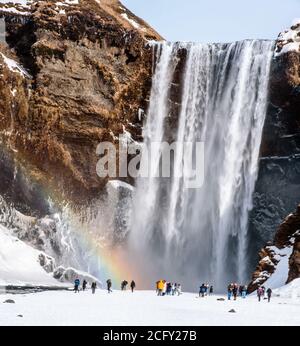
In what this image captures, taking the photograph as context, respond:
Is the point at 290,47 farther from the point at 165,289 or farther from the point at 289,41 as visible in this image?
the point at 165,289

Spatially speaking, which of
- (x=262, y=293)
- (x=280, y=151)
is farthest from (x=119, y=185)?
(x=262, y=293)

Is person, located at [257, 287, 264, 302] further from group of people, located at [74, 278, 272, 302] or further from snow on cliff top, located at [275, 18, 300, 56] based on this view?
snow on cliff top, located at [275, 18, 300, 56]

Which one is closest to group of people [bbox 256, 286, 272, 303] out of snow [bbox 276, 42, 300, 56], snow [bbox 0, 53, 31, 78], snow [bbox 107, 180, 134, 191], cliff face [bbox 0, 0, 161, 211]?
snow [bbox 107, 180, 134, 191]

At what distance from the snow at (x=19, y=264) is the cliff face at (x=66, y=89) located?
5.45 meters

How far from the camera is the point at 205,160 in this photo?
6800 cm

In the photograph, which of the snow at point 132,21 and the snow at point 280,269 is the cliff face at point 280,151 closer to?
the snow at point 280,269

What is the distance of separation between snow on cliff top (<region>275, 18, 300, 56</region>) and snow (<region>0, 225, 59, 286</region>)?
31.5m

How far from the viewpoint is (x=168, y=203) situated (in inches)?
2672

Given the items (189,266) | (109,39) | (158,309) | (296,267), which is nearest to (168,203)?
(189,266)

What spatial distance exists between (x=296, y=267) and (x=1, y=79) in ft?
116

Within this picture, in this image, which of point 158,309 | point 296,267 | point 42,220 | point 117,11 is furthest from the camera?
point 117,11

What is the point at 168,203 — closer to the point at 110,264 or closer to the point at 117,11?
the point at 110,264

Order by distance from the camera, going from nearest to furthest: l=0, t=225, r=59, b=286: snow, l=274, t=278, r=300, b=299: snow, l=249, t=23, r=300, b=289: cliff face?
l=274, t=278, r=300, b=299: snow
l=0, t=225, r=59, b=286: snow
l=249, t=23, r=300, b=289: cliff face

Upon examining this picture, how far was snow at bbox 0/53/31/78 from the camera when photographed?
66000mm
